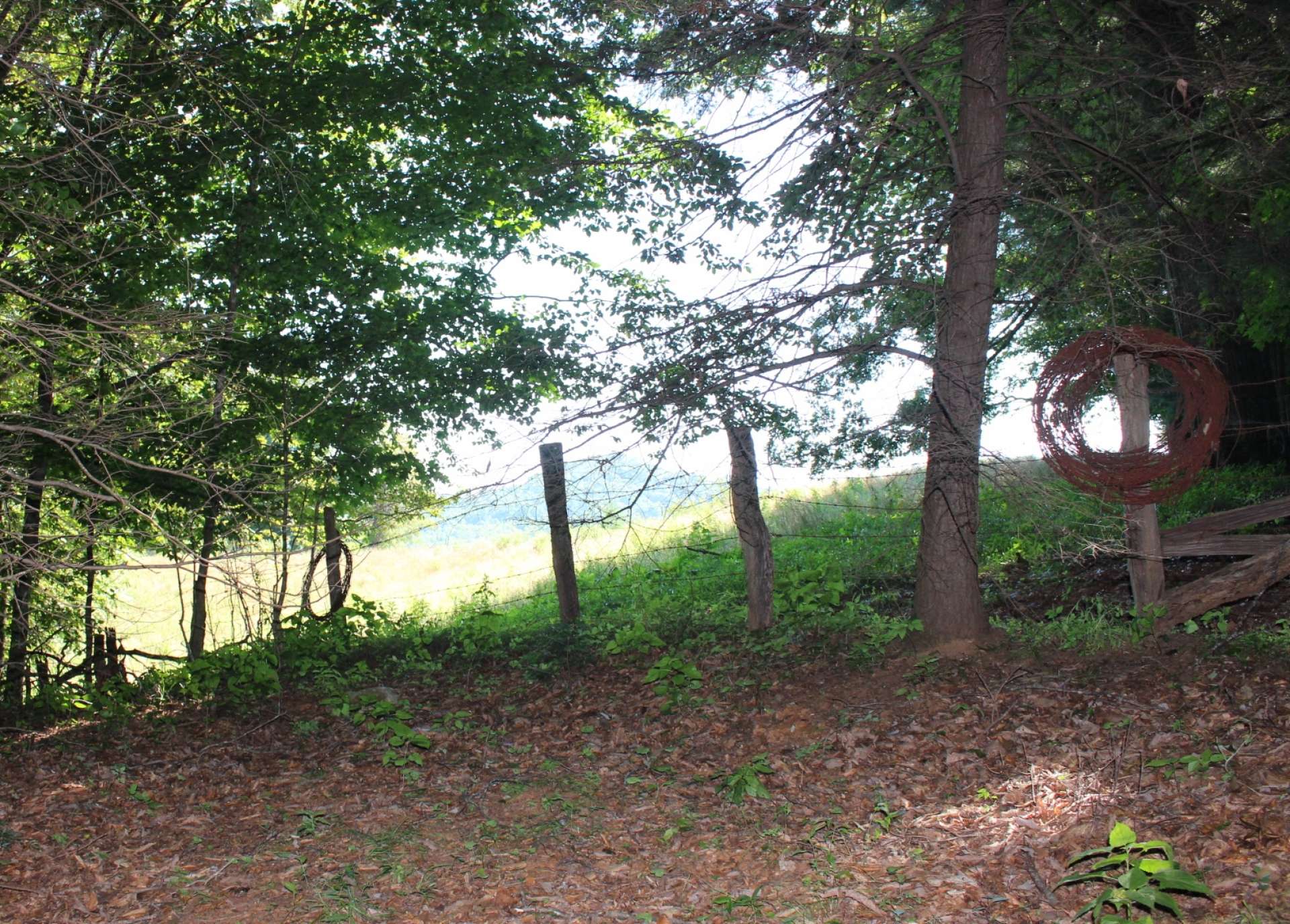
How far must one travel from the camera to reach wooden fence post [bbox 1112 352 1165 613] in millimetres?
7156

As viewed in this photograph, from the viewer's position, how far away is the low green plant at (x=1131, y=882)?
3.78 metres

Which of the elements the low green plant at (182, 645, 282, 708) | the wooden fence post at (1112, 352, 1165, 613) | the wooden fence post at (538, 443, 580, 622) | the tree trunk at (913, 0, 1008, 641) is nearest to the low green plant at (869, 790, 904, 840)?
the tree trunk at (913, 0, 1008, 641)

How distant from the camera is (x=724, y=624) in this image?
30.6ft

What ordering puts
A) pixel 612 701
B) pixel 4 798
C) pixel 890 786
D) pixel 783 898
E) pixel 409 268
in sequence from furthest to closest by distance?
pixel 409 268 < pixel 612 701 < pixel 4 798 < pixel 890 786 < pixel 783 898

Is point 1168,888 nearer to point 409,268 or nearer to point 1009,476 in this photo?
point 1009,476

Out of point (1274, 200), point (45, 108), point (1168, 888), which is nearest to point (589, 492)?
point (1168, 888)

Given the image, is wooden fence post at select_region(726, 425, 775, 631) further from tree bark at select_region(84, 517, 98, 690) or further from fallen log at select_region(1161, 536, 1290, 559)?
tree bark at select_region(84, 517, 98, 690)

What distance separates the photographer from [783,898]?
4672 millimetres

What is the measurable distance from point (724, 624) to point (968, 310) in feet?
13.0

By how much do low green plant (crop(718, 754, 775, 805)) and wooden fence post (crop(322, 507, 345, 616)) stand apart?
16.5 ft

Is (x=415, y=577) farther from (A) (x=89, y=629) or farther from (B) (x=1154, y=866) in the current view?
(B) (x=1154, y=866)

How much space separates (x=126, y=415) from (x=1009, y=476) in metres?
6.20

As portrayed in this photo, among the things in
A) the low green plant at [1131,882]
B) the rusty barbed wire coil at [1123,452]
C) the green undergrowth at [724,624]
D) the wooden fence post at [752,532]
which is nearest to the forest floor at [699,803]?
the low green plant at [1131,882]

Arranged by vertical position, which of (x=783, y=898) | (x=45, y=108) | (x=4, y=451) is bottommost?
(x=783, y=898)
